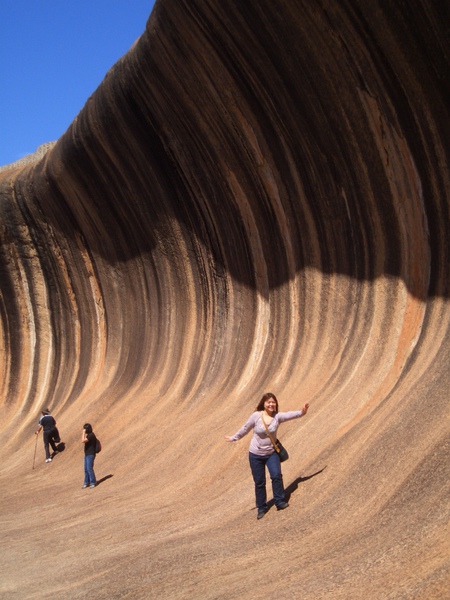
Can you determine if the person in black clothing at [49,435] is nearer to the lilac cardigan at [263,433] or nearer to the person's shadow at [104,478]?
the person's shadow at [104,478]

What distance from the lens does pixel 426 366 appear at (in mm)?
6875

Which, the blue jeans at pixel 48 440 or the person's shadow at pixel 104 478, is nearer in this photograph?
the person's shadow at pixel 104 478

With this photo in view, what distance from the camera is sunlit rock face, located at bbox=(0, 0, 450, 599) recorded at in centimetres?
539

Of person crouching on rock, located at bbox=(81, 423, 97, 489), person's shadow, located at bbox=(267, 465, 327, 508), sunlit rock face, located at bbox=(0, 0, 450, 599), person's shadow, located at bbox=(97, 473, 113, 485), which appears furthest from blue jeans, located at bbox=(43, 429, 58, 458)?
person's shadow, located at bbox=(267, 465, 327, 508)

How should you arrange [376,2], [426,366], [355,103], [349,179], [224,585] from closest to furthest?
[224,585] → [426,366] → [376,2] → [355,103] → [349,179]

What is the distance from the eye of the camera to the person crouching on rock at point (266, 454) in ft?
19.7


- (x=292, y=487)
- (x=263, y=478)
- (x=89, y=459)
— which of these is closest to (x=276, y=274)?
(x=89, y=459)

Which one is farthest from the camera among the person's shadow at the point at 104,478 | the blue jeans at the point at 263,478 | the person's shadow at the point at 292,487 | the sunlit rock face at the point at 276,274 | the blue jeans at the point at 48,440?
the blue jeans at the point at 48,440

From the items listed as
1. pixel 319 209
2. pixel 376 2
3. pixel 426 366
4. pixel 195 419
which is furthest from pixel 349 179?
pixel 195 419

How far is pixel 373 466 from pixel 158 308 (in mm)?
8688

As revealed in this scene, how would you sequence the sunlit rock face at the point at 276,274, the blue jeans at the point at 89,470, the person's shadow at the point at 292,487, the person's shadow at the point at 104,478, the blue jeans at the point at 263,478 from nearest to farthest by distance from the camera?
the sunlit rock face at the point at 276,274 → the blue jeans at the point at 263,478 → the person's shadow at the point at 292,487 → the blue jeans at the point at 89,470 → the person's shadow at the point at 104,478

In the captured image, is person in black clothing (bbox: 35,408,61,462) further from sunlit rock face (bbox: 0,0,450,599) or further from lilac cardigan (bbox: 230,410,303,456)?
lilac cardigan (bbox: 230,410,303,456)

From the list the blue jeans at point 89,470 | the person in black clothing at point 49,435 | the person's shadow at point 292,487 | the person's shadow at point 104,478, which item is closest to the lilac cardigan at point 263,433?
the person's shadow at point 292,487

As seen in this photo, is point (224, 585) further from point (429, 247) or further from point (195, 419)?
point (195, 419)
